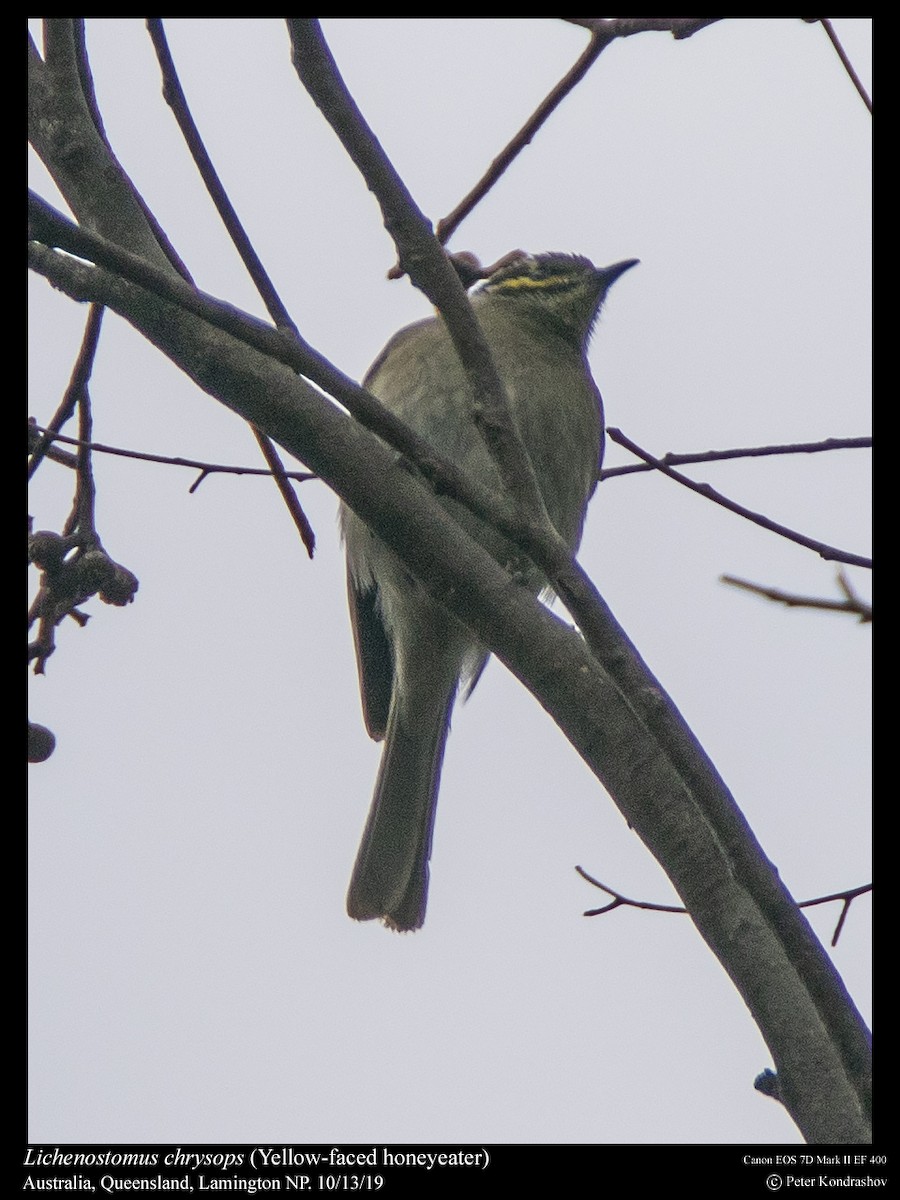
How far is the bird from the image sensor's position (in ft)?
14.9

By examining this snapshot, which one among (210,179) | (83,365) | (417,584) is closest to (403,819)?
(417,584)

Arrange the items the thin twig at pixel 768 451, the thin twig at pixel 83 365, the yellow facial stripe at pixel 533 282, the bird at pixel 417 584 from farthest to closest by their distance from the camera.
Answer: the yellow facial stripe at pixel 533 282, the bird at pixel 417 584, the thin twig at pixel 83 365, the thin twig at pixel 768 451

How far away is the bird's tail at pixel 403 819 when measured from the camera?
15.1ft

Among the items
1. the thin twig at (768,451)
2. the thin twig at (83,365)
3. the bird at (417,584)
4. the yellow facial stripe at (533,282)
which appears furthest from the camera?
the yellow facial stripe at (533,282)

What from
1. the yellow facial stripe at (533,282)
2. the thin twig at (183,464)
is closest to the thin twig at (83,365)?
the thin twig at (183,464)

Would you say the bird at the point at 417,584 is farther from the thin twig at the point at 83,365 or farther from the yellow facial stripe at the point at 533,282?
the thin twig at the point at 83,365

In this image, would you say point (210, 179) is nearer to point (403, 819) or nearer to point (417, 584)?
point (417, 584)

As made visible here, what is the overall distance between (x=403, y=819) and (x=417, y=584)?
84 cm

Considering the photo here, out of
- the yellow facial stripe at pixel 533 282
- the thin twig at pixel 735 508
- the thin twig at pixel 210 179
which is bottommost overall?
the thin twig at pixel 735 508

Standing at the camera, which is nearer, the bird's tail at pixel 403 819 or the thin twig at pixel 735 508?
the thin twig at pixel 735 508

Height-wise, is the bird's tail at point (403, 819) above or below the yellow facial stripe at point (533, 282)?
below

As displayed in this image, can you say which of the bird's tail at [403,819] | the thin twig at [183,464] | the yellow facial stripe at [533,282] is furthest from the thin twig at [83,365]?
the yellow facial stripe at [533,282]
